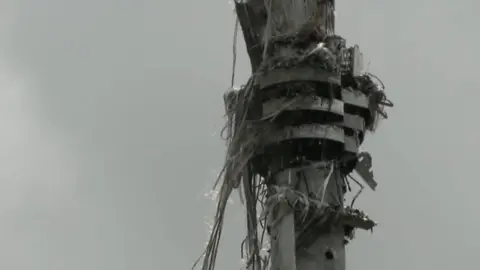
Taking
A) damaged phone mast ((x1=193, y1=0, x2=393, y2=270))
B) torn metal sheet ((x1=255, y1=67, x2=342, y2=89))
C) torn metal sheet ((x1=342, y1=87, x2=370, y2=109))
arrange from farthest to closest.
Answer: torn metal sheet ((x1=342, y1=87, x2=370, y2=109)), torn metal sheet ((x1=255, y1=67, x2=342, y2=89)), damaged phone mast ((x1=193, y1=0, x2=393, y2=270))

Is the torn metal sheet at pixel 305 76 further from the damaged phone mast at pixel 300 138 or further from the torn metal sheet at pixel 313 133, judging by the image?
the torn metal sheet at pixel 313 133

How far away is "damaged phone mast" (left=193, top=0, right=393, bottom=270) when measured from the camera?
1247 centimetres

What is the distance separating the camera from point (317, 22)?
13.8 m

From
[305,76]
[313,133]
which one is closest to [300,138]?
[313,133]

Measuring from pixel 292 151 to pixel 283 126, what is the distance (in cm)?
35

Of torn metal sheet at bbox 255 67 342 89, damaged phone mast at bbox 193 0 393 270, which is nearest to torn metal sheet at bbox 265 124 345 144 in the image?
damaged phone mast at bbox 193 0 393 270

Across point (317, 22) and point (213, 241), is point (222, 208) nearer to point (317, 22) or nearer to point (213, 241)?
point (213, 241)

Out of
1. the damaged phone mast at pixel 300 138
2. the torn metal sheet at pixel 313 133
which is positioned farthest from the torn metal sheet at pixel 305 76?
the torn metal sheet at pixel 313 133

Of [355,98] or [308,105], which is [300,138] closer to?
[308,105]

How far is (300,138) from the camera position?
13.0m

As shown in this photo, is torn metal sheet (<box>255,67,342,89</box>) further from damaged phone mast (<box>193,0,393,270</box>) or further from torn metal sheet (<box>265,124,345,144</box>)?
torn metal sheet (<box>265,124,345,144</box>)

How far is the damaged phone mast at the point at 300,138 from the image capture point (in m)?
12.5

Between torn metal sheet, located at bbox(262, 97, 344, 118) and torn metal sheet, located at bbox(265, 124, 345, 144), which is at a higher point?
torn metal sheet, located at bbox(262, 97, 344, 118)

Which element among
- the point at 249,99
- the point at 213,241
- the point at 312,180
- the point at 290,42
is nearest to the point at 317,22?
the point at 290,42
